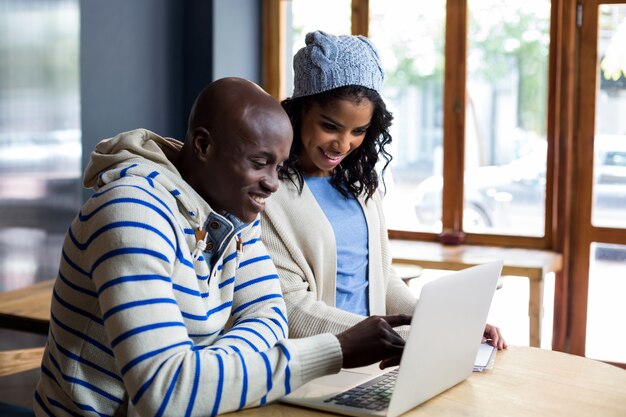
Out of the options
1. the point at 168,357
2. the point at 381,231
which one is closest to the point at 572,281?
the point at 381,231

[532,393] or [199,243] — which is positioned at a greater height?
[199,243]

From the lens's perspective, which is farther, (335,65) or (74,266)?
(335,65)

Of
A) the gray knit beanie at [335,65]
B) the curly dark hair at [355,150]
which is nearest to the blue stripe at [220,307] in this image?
the curly dark hair at [355,150]

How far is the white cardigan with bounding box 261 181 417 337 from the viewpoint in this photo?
1729 mm

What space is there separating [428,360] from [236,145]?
1.46 ft

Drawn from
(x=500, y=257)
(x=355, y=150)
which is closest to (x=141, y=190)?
(x=355, y=150)

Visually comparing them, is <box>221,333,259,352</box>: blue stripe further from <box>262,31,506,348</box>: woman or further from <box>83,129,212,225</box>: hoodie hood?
<box>262,31,506,348</box>: woman

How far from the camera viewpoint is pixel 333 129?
1.85 metres

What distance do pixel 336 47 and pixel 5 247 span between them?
186cm

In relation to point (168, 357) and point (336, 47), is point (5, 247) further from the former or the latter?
point (168, 357)

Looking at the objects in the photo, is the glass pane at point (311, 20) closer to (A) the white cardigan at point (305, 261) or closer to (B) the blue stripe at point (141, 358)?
(A) the white cardigan at point (305, 261)

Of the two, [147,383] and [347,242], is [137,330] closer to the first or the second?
[147,383]

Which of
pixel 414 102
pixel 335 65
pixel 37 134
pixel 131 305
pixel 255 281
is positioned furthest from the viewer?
pixel 414 102

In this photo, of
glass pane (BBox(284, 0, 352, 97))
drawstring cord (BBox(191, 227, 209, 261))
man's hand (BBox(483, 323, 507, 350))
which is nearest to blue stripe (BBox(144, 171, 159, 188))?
drawstring cord (BBox(191, 227, 209, 261))
